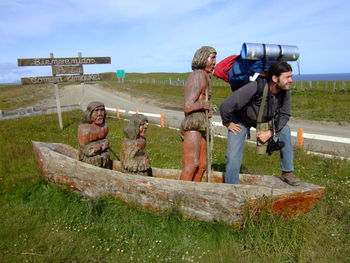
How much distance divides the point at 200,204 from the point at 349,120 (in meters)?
12.4

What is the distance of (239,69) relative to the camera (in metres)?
3.96

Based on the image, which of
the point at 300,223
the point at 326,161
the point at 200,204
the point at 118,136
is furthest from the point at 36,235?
the point at 118,136

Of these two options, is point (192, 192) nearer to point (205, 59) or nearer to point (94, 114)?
point (205, 59)

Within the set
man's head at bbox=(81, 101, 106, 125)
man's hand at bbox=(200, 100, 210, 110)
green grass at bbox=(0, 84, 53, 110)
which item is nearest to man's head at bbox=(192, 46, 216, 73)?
man's hand at bbox=(200, 100, 210, 110)

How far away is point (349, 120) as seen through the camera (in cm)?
1344

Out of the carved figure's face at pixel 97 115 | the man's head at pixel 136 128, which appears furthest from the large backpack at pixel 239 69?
the carved figure's face at pixel 97 115

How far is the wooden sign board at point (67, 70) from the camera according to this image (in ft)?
37.1

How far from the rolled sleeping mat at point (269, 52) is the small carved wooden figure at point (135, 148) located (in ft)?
6.41

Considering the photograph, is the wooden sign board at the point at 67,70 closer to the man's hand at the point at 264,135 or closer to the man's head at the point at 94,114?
the man's head at the point at 94,114

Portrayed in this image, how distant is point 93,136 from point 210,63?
94.2 inches

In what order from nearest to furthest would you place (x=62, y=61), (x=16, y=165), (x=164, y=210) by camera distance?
(x=164, y=210) < (x=16, y=165) < (x=62, y=61)

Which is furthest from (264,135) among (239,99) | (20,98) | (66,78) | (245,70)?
(20,98)

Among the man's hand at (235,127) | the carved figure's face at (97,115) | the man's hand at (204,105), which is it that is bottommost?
the man's hand at (235,127)

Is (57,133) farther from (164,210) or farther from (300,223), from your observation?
(300,223)
